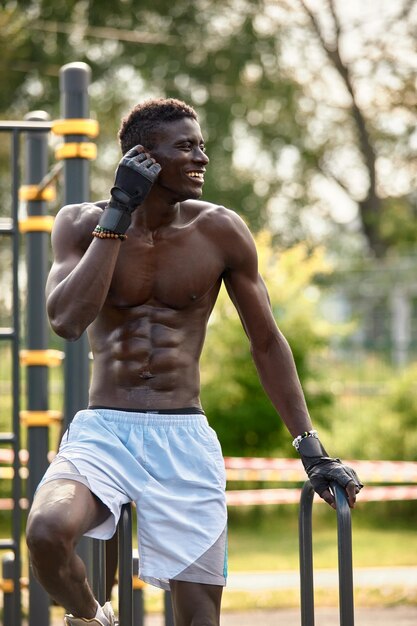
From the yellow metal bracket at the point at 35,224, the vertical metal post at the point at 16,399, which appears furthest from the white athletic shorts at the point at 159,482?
the yellow metal bracket at the point at 35,224

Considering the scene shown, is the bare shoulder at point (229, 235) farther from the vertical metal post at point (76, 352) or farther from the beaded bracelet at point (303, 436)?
the vertical metal post at point (76, 352)

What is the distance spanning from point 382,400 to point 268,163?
47.4 ft

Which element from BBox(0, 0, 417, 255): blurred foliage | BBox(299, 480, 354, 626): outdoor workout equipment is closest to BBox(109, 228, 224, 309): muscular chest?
BBox(299, 480, 354, 626): outdoor workout equipment

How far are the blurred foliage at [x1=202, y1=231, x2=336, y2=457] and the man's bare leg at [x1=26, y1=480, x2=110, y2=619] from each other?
833 cm

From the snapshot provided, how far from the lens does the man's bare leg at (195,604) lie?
3316 mm

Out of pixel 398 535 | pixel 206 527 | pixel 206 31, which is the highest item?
pixel 206 31

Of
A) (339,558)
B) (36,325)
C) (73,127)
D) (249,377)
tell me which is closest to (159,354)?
(339,558)

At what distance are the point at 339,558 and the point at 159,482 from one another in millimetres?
612

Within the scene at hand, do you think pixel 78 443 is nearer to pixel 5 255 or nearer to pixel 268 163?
pixel 5 255

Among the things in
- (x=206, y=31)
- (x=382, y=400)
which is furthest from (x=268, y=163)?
(x=382, y=400)

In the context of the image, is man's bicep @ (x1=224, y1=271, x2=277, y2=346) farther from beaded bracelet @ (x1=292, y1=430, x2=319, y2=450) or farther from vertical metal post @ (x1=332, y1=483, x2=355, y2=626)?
vertical metal post @ (x1=332, y1=483, x2=355, y2=626)

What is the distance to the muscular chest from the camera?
11.2 ft

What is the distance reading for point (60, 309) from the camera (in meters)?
3.21

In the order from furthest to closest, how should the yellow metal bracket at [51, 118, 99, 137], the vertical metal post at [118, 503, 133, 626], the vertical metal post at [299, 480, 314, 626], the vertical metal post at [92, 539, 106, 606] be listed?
the yellow metal bracket at [51, 118, 99, 137] → the vertical metal post at [92, 539, 106, 606] → the vertical metal post at [299, 480, 314, 626] → the vertical metal post at [118, 503, 133, 626]
